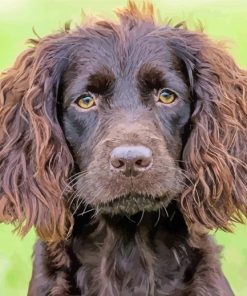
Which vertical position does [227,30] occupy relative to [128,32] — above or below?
below

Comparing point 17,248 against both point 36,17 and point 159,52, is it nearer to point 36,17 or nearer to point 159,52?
point 159,52

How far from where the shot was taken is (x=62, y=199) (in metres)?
5.23

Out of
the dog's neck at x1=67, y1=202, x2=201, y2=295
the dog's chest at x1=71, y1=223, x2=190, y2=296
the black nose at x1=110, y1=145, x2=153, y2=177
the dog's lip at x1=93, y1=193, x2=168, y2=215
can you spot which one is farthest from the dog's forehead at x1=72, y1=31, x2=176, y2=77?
the dog's chest at x1=71, y1=223, x2=190, y2=296

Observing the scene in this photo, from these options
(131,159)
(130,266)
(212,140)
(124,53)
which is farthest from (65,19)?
(131,159)

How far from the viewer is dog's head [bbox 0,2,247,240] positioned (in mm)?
5070

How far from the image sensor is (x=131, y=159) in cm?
474

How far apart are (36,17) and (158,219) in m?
6.08

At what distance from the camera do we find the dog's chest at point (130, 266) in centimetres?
526

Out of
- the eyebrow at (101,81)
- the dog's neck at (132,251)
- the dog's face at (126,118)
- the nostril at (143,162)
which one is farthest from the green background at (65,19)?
the nostril at (143,162)

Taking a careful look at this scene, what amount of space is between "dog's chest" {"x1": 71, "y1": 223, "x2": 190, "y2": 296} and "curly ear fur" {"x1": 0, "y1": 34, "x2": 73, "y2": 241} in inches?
8.7

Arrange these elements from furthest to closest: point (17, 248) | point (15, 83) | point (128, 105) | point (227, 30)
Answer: point (227, 30) < point (17, 248) < point (15, 83) < point (128, 105)

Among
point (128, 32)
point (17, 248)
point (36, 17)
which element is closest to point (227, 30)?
point (36, 17)

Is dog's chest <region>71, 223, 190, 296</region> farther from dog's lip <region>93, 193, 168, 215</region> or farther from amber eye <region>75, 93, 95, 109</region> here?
amber eye <region>75, 93, 95, 109</region>

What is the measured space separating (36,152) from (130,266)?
0.75 metres
